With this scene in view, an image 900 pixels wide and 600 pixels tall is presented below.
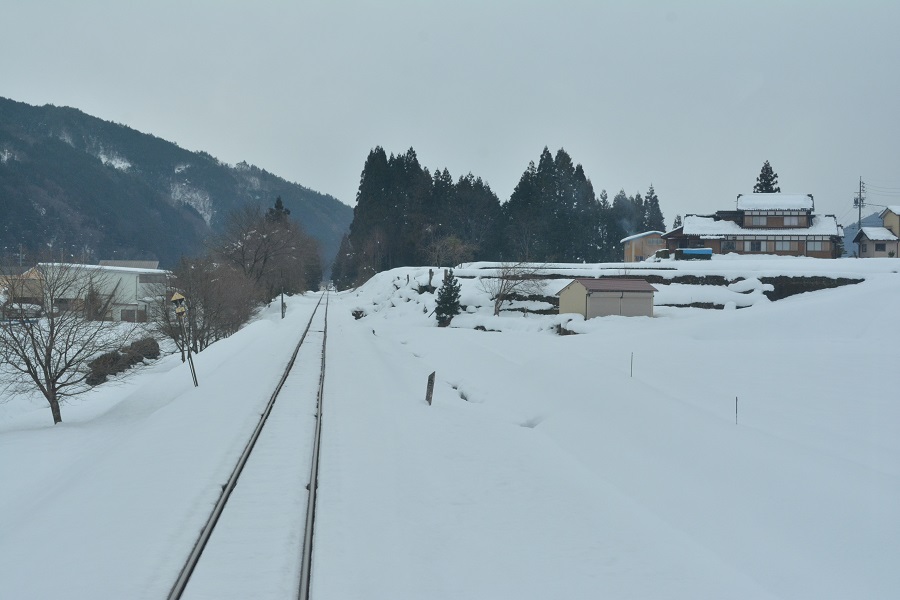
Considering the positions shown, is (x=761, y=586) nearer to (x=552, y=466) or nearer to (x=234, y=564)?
(x=552, y=466)

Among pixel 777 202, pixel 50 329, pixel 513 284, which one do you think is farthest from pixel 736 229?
pixel 50 329

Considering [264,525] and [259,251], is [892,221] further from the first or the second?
[264,525]

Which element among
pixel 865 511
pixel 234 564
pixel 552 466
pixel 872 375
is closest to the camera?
pixel 234 564

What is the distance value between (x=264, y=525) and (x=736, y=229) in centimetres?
6319

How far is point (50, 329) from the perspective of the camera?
2322 cm

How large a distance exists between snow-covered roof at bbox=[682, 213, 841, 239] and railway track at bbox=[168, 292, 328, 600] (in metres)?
57.0

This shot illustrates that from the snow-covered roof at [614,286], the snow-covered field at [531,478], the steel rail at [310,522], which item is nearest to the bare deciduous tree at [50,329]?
the snow-covered field at [531,478]

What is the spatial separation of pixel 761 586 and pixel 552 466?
→ 4909 millimetres

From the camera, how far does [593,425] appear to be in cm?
1538

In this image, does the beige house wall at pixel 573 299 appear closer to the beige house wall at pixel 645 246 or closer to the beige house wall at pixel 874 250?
the beige house wall at pixel 645 246

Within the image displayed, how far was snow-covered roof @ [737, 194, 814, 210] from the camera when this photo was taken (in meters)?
60.1

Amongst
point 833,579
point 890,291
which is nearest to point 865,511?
point 833,579

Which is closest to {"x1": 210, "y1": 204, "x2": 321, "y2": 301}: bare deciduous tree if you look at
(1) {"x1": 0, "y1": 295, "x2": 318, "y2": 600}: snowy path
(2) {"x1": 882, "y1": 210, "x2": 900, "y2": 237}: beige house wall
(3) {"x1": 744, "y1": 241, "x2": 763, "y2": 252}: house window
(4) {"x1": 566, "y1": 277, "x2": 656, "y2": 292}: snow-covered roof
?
(4) {"x1": 566, "y1": 277, "x2": 656, "y2": 292}: snow-covered roof

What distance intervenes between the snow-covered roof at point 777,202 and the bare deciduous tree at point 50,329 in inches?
2276
